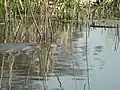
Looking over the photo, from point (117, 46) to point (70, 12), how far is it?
17.9 feet

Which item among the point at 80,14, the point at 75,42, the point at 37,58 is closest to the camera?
the point at 37,58

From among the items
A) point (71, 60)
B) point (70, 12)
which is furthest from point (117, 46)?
point (70, 12)

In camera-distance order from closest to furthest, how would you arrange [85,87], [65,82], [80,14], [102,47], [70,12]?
[85,87] < [65,82] < [102,47] < [70,12] < [80,14]

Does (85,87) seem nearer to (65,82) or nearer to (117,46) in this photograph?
(65,82)

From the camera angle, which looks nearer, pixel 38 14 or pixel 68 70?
pixel 68 70

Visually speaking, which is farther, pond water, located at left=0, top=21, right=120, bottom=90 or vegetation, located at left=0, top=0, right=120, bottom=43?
vegetation, located at left=0, top=0, right=120, bottom=43

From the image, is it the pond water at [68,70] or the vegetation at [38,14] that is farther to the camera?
the vegetation at [38,14]

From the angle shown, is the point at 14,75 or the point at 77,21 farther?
the point at 77,21

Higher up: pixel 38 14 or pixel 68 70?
pixel 38 14

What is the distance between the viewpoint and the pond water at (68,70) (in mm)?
5449

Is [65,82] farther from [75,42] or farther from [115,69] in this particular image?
[75,42]

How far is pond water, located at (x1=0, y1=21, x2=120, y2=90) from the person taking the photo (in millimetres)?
5449

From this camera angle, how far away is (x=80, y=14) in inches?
605

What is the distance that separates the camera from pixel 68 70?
257 inches
